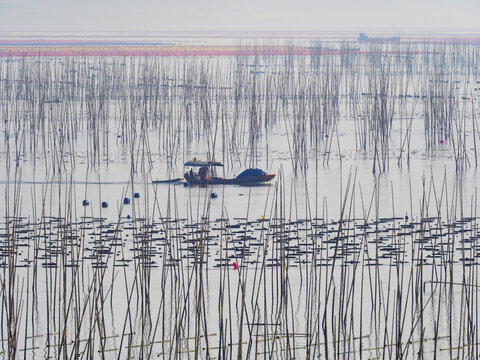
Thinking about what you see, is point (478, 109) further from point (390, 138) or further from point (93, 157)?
point (93, 157)

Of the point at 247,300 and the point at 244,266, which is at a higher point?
the point at 244,266

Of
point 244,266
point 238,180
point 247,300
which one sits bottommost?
point 247,300

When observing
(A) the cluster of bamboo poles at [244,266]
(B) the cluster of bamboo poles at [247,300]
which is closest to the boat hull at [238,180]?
(A) the cluster of bamboo poles at [244,266]

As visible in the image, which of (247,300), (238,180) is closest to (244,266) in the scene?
(247,300)

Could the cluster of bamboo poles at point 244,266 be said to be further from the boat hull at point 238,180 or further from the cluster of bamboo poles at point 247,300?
the boat hull at point 238,180

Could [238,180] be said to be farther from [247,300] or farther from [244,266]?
[244,266]

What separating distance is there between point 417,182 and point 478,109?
7.63m

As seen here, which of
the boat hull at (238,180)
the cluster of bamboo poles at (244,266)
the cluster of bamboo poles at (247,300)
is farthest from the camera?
the boat hull at (238,180)

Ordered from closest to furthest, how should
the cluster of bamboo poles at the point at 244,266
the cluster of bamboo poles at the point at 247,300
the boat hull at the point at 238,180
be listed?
the cluster of bamboo poles at the point at 247,300
the cluster of bamboo poles at the point at 244,266
the boat hull at the point at 238,180

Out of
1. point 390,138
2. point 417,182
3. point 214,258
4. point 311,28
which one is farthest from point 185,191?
point 311,28

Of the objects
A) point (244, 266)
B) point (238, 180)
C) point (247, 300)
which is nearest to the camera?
point (244, 266)

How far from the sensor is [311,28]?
7581 centimetres

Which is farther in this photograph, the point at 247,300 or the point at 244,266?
the point at 247,300

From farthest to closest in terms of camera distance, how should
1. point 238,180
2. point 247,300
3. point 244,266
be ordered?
point 238,180, point 247,300, point 244,266
